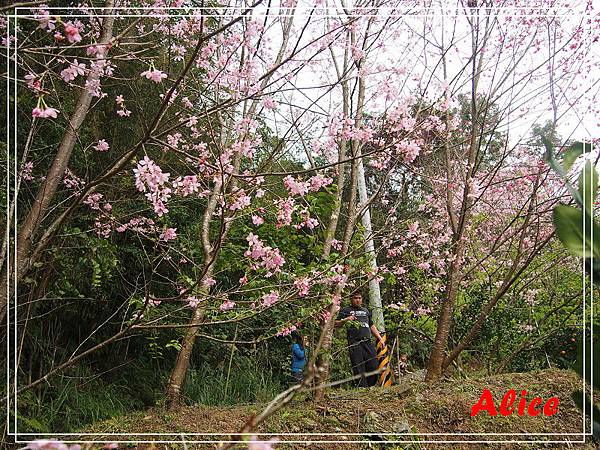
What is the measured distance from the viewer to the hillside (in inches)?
78.3

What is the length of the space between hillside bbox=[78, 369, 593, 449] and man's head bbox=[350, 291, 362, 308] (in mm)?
345

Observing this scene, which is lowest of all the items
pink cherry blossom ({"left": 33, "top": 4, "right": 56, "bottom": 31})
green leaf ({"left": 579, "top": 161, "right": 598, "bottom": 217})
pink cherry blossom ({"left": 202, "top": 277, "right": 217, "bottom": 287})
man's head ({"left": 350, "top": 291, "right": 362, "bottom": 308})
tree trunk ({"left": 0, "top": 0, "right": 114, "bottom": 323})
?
green leaf ({"left": 579, "top": 161, "right": 598, "bottom": 217})

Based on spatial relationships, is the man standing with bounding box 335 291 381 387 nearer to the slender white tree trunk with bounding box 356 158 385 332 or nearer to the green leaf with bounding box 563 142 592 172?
the slender white tree trunk with bounding box 356 158 385 332

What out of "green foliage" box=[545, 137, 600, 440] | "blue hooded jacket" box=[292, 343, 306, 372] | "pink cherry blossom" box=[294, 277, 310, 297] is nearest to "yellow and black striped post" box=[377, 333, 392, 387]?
"blue hooded jacket" box=[292, 343, 306, 372]

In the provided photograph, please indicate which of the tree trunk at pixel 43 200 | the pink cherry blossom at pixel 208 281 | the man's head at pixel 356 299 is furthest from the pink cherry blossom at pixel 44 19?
the man's head at pixel 356 299

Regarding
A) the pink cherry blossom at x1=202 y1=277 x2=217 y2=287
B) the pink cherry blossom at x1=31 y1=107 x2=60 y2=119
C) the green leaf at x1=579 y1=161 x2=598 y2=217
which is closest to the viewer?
the green leaf at x1=579 y1=161 x2=598 y2=217

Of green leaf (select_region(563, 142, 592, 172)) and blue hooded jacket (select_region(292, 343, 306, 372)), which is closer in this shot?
green leaf (select_region(563, 142, 592, 172))

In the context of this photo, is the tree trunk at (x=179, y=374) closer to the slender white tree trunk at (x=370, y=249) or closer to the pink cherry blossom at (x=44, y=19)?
the slender white tree trunk at (x=370, y=249)

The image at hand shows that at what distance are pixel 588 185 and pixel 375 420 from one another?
189 cm

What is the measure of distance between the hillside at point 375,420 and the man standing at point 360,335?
0.32 feet

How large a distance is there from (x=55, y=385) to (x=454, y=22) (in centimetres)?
236

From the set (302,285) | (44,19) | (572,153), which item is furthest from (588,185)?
(302,285)

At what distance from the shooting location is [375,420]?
6.75 ft

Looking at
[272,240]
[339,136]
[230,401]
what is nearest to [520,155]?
[339,136]
